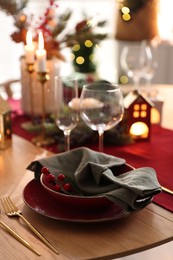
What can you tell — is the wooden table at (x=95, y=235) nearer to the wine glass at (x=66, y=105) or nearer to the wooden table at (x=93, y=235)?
the wooden table at (x=93, y=235)

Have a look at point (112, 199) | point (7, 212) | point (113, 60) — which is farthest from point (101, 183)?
point (113, 60)

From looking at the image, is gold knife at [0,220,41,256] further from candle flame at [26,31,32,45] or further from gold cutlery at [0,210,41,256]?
candle flame at [26,31,32,45]

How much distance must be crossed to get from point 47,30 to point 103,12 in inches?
106

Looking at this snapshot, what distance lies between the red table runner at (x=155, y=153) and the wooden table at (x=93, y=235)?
0.34ft

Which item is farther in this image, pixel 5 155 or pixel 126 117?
pixel 126 117

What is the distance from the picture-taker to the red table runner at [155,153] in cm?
138

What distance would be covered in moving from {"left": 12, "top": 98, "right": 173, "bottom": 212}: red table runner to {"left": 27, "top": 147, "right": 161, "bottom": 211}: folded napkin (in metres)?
0.11

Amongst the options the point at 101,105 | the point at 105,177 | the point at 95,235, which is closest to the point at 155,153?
the point at 101,105

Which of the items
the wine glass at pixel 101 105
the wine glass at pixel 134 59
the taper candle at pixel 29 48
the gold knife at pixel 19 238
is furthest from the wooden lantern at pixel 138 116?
the gold knife at pixel 19 238

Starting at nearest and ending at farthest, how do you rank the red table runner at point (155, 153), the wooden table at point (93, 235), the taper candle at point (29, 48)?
the wooden table at point (93, 235) < the red table runner at point (155, 153) < the taper candle at point (29, 48)

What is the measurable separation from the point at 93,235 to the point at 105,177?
0.55ft

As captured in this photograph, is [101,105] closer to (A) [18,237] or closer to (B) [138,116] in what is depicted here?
(B) [138,116]

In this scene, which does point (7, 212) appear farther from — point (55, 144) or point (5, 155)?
point (55, 144)

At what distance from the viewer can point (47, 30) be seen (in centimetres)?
188
